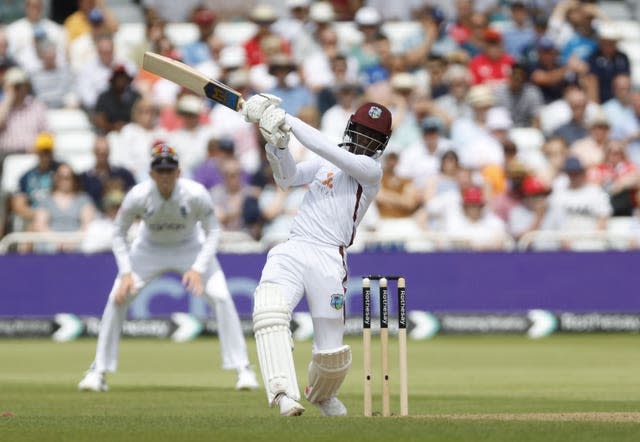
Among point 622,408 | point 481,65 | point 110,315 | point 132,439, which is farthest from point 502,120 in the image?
point 132,439

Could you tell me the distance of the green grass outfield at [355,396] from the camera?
22.8 feet

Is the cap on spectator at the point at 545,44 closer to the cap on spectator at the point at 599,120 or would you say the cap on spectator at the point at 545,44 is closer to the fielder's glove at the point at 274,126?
the cap on spectator at the point at 599,120

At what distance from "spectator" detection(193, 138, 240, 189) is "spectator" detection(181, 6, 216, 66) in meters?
1.83

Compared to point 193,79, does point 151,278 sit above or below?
below

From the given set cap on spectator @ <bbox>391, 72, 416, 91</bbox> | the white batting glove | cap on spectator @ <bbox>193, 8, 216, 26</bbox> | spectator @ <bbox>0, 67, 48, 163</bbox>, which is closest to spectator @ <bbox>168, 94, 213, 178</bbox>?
cap on spectator @ <bbox>193, 8, 216, 26</bbox>

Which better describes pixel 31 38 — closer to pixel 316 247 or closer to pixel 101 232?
pixel 101 232

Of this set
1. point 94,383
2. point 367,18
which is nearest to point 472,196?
point 367,18

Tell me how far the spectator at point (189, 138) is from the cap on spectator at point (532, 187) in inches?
145

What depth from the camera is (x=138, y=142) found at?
16.9 metres

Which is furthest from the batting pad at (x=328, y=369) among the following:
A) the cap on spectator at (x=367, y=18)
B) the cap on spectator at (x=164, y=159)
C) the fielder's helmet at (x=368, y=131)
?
the cap on spectator at (x=367, y=18)

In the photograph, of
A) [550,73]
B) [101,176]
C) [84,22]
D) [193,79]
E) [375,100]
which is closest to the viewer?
[193,79]

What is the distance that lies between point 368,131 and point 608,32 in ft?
35.7

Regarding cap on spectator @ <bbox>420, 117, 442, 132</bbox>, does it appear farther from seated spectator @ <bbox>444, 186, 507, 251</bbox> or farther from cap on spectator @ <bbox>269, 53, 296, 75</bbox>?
cap on spectator @ <bbox>269, 53, 296, 75</bbox>

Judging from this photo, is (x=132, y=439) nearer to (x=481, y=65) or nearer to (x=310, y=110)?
(x=310, y=110)
